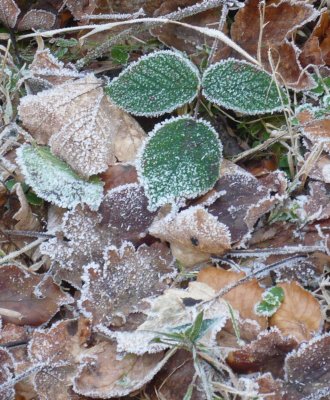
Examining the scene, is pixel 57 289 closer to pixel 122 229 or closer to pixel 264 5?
pixel 122 229

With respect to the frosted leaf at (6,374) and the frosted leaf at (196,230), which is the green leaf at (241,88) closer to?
the frosted leaf at (196,230)

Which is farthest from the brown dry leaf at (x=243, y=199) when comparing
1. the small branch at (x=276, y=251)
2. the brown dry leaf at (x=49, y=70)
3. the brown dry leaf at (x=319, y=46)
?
the brown dry leaf at (x=49, y=70)

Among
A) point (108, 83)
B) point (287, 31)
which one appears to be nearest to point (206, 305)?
point (108, 83)

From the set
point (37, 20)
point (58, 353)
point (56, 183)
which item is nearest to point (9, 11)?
point (37, 20)

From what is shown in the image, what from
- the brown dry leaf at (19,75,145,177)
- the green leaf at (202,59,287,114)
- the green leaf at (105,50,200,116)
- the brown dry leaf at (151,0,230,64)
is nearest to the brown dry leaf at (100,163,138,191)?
the brown dry leaf at (19,75,145,177)

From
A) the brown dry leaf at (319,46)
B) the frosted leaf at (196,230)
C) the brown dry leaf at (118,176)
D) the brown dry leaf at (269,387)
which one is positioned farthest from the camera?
the brown dry leaf at (319,46)
